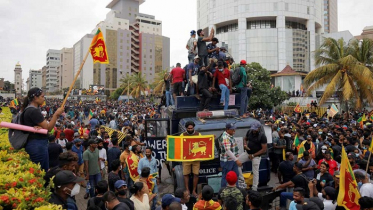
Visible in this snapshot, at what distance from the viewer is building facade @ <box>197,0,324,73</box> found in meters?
65.2

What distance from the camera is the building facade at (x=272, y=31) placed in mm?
65250

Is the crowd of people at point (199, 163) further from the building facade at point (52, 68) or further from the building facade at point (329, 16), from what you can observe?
the building facade at point (52, 68)

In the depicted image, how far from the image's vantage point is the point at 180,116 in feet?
29.4

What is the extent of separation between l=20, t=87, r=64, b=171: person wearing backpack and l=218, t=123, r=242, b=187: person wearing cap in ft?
10.9

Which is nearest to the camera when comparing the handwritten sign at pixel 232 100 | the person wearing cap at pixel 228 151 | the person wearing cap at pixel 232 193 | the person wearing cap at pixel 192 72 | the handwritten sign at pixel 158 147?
the person wearing cap at pixel 232 193

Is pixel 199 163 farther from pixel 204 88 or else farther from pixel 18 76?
pixel 18 76

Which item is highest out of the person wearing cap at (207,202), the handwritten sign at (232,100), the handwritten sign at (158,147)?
the handwritten sign at (232,100)

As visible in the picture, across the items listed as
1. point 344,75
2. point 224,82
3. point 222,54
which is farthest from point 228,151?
point 344,75

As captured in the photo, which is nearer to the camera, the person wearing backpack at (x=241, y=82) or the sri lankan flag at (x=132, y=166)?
the sri lankan flag at (x=132, y=166)

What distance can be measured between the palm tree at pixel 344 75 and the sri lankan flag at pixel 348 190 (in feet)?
58.6

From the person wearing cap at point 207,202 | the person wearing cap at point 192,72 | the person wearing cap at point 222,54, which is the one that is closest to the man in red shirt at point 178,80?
the person wearing cap at point 192,72

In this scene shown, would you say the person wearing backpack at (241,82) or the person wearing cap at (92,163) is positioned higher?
the person wearing backpack at (241,82)

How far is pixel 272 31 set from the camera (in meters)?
65.6

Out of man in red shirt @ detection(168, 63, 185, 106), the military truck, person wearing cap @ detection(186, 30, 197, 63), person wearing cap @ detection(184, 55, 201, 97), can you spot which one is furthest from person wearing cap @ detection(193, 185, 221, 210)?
person wearing cap @ detection(186, 30, 197, 63)
